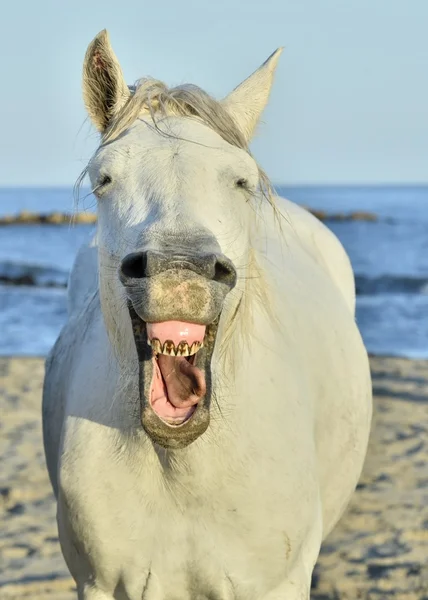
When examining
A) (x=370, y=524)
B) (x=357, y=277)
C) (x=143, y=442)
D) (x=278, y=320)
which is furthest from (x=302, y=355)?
(x=357, y=277)

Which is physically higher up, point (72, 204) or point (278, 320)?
point (72, 204)

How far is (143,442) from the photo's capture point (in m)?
2.78

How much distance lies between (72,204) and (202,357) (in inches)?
31.6

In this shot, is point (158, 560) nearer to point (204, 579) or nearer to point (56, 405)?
point (204, 579)

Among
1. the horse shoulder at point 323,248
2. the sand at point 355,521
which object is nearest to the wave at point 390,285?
the sand at point 355,521

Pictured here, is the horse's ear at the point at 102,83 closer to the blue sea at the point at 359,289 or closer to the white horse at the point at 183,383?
the white horse at the point at 183,383

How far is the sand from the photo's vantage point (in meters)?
4.77

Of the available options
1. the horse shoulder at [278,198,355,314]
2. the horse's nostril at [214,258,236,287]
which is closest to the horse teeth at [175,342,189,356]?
the horse's nostril at [214,258,236,287]

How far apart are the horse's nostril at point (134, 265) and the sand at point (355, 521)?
279 cm

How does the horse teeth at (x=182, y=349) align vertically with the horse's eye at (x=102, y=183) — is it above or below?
below

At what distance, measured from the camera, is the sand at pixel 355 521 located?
4773 millimetres

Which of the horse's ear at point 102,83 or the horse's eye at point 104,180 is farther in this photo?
the horse's ear at point 102,83

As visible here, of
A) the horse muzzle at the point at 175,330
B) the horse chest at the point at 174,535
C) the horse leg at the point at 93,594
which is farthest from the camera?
the horse leg at the point at 93,594

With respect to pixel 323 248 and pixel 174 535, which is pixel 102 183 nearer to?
pixel 174 535
